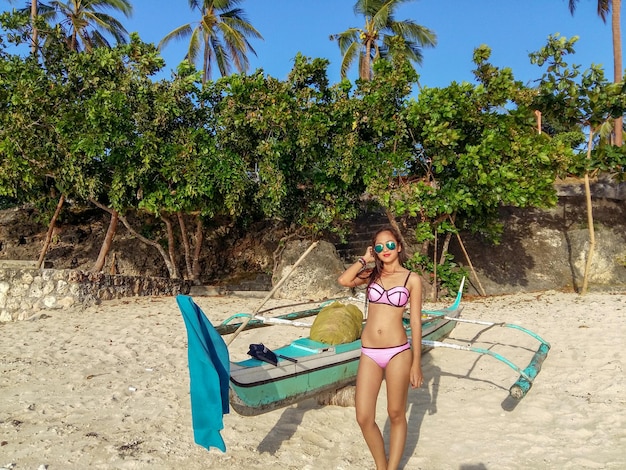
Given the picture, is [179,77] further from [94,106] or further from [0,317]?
[0,317]

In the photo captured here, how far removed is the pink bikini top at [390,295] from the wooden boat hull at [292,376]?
1.21 metres

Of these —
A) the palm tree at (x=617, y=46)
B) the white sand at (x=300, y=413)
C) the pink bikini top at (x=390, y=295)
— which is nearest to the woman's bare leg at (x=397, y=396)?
the pink bikini top at (x=390, y=295)

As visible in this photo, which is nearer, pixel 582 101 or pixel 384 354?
pixel 384 354

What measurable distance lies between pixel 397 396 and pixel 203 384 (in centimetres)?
123

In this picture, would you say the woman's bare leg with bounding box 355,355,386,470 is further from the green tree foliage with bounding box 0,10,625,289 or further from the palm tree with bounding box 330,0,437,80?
the palm tree with bounding box 330,0,437,80

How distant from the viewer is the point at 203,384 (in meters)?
2.97

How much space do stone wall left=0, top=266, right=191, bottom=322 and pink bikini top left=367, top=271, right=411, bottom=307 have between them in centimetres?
852

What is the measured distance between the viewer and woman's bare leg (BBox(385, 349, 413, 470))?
2926 mm

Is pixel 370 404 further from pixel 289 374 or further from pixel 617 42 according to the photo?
pixel 617 42

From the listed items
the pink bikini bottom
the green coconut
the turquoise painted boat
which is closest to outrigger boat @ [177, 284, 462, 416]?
the turquoise painted boat

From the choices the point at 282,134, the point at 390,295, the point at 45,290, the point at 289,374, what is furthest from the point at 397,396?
the point at 45,290

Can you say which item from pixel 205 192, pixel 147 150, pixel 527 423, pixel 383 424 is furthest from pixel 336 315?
pixel 147 150

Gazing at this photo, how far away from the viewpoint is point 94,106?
9.34 metres

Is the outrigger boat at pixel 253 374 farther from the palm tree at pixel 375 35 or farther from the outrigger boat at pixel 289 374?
the palm tree at pixel 375 35
